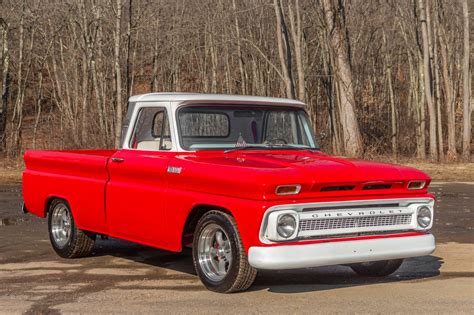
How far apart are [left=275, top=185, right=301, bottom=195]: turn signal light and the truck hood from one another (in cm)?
3

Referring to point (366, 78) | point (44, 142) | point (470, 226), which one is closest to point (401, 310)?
point (470, 226)

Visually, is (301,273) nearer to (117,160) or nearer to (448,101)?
(117,160)

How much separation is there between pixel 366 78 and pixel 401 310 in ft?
144

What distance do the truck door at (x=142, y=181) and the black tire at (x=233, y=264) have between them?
0.73m

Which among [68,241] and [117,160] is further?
[68,241]

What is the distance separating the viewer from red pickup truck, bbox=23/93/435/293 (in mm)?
6879

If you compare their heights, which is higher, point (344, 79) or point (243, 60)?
point (243, 60)

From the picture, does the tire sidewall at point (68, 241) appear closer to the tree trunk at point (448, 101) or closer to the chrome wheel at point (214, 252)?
the chrome wheel at point (214, 252)

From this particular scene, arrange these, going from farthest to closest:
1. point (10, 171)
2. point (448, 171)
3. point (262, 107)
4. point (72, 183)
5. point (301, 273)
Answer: point (448, 171)
point (10, 171)
point (72, 183)
point (262, 107)
point (301, 273)

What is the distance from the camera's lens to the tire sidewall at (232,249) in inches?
279

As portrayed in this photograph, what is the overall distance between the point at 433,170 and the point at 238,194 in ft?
64.9

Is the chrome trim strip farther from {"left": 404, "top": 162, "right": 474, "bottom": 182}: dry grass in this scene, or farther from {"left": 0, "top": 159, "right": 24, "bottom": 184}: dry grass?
{"left": 0, "top": 159, "right": 24, "bottom": 184}: dry grass

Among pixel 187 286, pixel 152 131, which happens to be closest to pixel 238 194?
pixel 187 286

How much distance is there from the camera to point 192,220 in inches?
305
